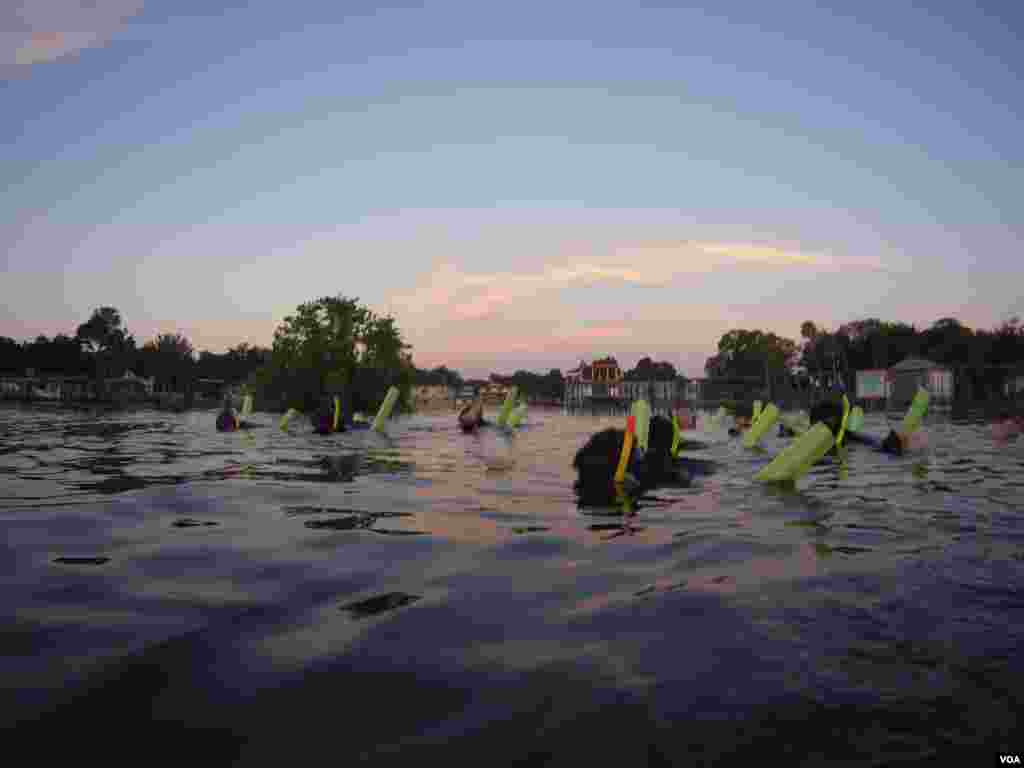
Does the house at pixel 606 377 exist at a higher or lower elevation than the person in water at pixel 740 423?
higher

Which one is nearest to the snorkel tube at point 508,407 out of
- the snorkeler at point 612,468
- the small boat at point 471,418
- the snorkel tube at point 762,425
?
the small boat at point 471,418

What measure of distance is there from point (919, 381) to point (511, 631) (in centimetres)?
6984

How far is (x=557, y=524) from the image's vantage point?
5.59m

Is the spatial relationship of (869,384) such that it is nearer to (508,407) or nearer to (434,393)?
(508,407)

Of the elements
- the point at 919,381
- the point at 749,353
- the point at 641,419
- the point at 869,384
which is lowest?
the point at 641,419

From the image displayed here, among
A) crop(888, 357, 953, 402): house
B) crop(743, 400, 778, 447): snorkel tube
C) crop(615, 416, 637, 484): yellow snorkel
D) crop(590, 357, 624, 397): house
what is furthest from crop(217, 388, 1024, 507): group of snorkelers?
crop(590, 357, 624, 397): house

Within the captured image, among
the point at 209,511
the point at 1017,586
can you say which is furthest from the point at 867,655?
the point at 209,511

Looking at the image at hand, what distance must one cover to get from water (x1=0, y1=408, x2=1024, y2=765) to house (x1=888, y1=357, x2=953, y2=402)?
59305 millimetres

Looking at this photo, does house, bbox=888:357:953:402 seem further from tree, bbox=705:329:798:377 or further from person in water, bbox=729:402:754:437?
tree, bbox=705:329:798:377

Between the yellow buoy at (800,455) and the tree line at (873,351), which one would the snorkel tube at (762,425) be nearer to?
the yellow buoy at (800,455)

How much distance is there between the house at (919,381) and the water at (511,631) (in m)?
59.3

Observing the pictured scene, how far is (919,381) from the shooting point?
200ft

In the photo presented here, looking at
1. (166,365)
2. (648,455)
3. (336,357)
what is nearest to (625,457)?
(648,455)

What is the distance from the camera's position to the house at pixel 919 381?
189ft
